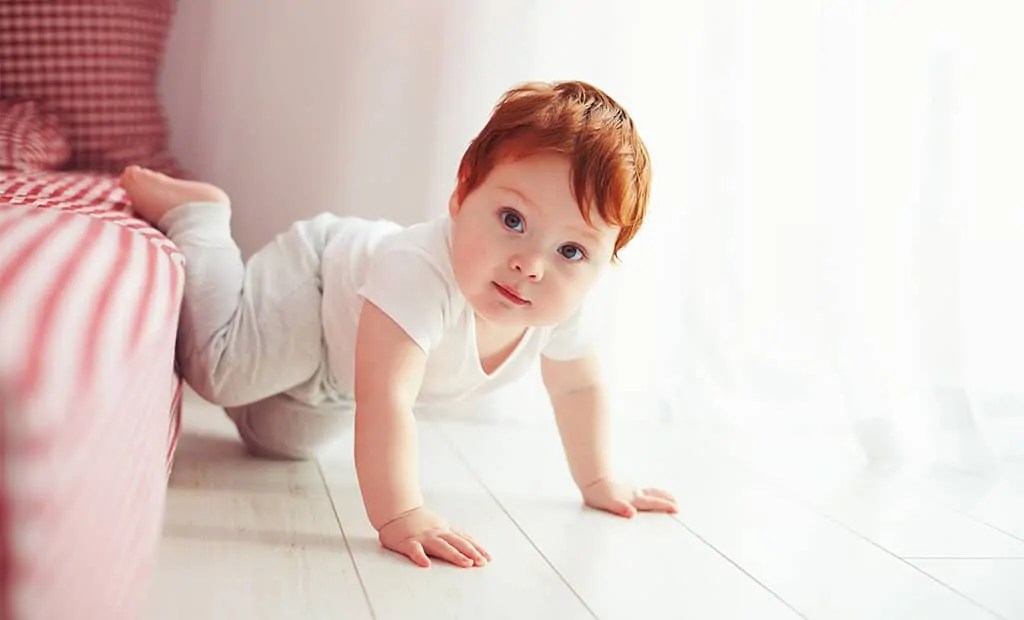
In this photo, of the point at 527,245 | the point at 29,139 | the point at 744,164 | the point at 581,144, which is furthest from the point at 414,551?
the point at 744,164

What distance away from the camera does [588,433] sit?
1.37 metres

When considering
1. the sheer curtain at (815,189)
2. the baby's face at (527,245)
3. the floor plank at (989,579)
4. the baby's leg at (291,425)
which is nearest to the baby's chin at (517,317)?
the baby's face at (527,245)

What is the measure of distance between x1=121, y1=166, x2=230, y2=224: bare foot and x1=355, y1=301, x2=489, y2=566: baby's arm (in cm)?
30

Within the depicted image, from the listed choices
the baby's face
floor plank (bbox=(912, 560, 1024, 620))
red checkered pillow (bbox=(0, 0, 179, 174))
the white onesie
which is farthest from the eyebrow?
red checkered pillow (bbox=(0, 0, 179, 174))

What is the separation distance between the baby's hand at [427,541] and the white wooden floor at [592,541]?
1cm

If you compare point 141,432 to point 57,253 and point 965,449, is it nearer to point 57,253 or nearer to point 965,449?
point 57,253

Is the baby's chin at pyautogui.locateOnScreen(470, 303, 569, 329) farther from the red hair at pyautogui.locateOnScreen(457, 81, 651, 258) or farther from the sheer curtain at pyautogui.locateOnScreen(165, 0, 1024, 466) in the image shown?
the sheer curtain at pyautogui.locateOnScreen(165, 0, 1024, 466)

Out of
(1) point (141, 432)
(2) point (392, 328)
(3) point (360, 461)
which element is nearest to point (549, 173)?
(2) point (392, 328)

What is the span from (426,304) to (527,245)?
14cm

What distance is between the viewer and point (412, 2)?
1.81 metres

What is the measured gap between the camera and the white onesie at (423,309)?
3.97 feet

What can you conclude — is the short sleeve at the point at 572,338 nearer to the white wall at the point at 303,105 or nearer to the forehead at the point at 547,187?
the forehead at the point at 547,187

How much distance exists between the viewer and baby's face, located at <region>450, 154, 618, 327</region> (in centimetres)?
112

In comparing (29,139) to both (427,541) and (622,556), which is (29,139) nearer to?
(427,541)
